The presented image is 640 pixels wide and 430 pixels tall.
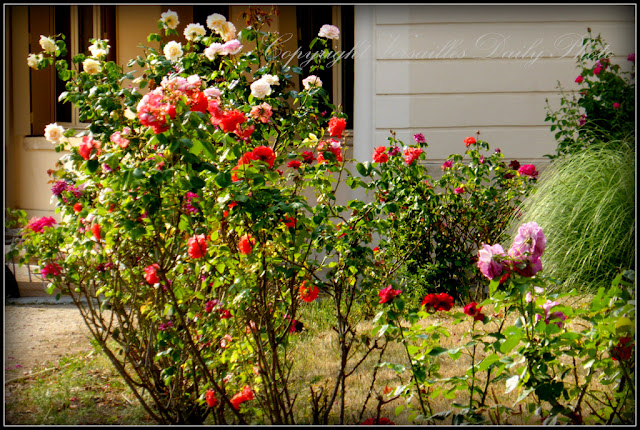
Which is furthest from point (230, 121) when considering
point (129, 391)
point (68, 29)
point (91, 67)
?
point (68, 29)

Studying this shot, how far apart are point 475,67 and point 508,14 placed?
49 centimetres

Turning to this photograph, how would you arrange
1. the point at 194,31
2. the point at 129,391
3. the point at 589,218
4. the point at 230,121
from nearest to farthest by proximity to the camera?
1. the point at 230,121
2. the point at 194,31
3. the point at 129,391
4. the point at 589,218

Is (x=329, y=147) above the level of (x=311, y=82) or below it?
below

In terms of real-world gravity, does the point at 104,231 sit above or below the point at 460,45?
below

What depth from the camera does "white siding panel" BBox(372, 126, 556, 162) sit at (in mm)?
5641

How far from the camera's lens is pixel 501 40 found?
5570 mm

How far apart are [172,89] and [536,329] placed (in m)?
1.37

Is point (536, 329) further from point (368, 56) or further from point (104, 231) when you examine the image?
point (368, 56)

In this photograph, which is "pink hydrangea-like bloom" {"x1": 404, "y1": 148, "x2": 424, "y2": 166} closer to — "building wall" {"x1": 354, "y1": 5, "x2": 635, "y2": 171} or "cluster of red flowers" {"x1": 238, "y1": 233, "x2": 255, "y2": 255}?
"building wall" {"x1": 354, "y1": 5, "x2": 635, "y2": 171}

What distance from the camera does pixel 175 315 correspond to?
268cm

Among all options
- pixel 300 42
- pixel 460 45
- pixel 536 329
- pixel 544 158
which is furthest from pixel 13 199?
pixel 536 329

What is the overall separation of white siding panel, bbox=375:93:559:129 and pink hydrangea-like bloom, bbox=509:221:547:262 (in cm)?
382

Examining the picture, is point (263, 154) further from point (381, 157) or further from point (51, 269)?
point (381, 157)

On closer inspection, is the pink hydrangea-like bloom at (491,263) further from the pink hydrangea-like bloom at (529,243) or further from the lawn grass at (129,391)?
the lawn grass at (129,391)
